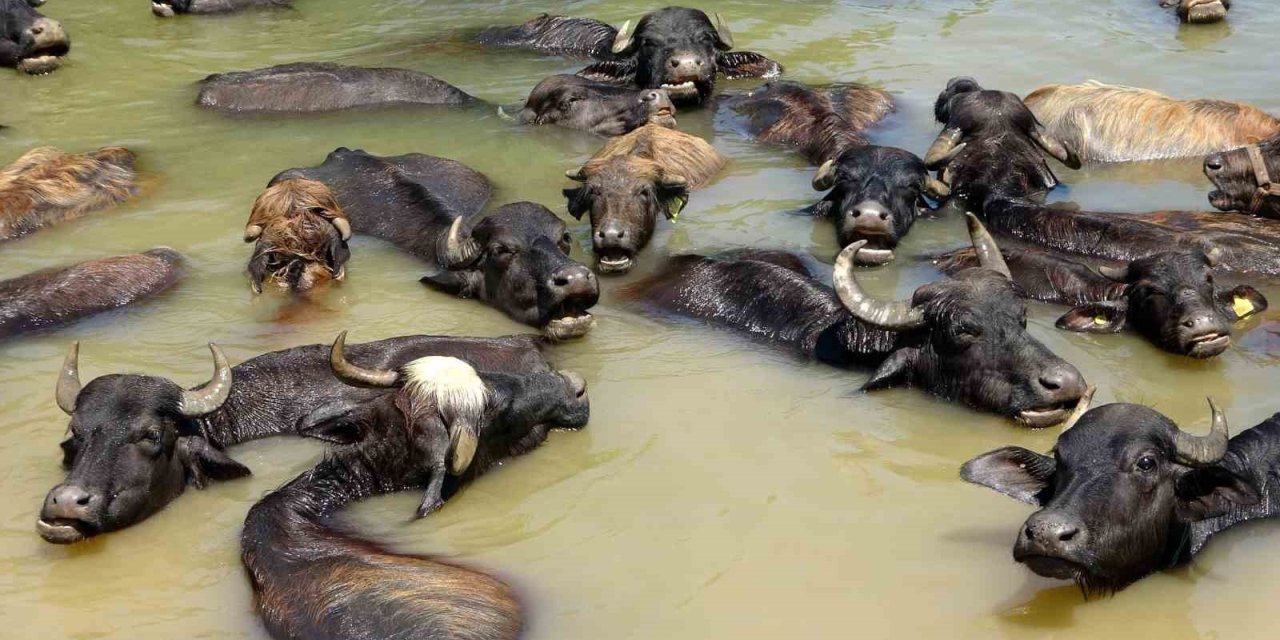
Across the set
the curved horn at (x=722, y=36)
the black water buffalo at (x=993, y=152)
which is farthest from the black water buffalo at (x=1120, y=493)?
the curved horn at (x=722, y=36)

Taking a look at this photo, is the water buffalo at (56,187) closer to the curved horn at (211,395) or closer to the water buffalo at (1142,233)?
the curved horn at (211,395)

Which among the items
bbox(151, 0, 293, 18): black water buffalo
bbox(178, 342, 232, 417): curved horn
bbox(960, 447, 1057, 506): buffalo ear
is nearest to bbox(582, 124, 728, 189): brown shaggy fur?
bbox(178, 342, 232, 417): curved horn

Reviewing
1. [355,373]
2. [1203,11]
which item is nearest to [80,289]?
[355,373]

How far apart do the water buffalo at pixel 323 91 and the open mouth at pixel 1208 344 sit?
307 inches

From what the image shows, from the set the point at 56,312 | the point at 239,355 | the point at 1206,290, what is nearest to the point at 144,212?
the point at 56,312

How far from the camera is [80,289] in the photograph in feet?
30.5

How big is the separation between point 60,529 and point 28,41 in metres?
10.2

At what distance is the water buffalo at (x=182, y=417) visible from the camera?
6570 millimetres

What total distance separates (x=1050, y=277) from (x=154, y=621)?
18.3 feet

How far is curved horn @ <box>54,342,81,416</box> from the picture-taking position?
6996 mm

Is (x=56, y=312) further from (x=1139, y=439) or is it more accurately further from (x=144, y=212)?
(x=1139, y=439)

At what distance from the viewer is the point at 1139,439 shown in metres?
5.78

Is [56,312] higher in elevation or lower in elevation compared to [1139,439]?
lower

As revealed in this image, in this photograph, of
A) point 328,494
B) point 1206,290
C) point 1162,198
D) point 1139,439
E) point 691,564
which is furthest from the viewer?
point 1162,198
